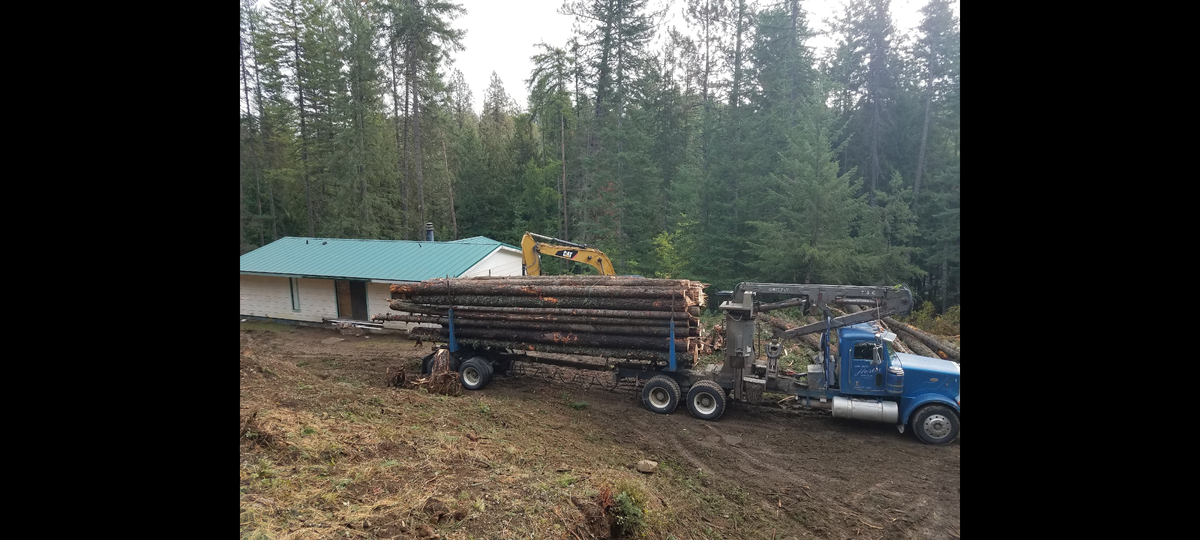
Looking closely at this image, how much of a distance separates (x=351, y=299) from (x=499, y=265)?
6012 millimetres

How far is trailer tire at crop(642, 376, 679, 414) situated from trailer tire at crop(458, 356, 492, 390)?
4.02m

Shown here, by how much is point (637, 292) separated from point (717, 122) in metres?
15.4

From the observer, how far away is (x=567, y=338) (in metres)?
12.1

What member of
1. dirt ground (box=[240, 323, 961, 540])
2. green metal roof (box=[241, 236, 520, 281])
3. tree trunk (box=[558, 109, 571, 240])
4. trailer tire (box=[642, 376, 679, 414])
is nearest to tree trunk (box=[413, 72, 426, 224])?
green metal roof (box=[241, 236, 520, 281])

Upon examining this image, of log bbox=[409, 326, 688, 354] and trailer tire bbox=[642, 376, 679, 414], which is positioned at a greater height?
log bbox=[409, 326, 688, 354]

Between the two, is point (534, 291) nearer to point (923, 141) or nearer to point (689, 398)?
point (689, 398)

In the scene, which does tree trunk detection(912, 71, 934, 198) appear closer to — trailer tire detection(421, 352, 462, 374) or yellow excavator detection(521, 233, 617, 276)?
yellow excavator detection(521, 233, 617, 276)

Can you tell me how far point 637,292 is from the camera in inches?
454

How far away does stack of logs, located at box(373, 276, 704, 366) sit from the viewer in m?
11.3

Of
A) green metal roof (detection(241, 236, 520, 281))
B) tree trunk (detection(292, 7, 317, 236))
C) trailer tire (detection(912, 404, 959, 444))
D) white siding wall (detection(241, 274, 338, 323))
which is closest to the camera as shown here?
trailer tire (detection(912, 404, 959, 444))
